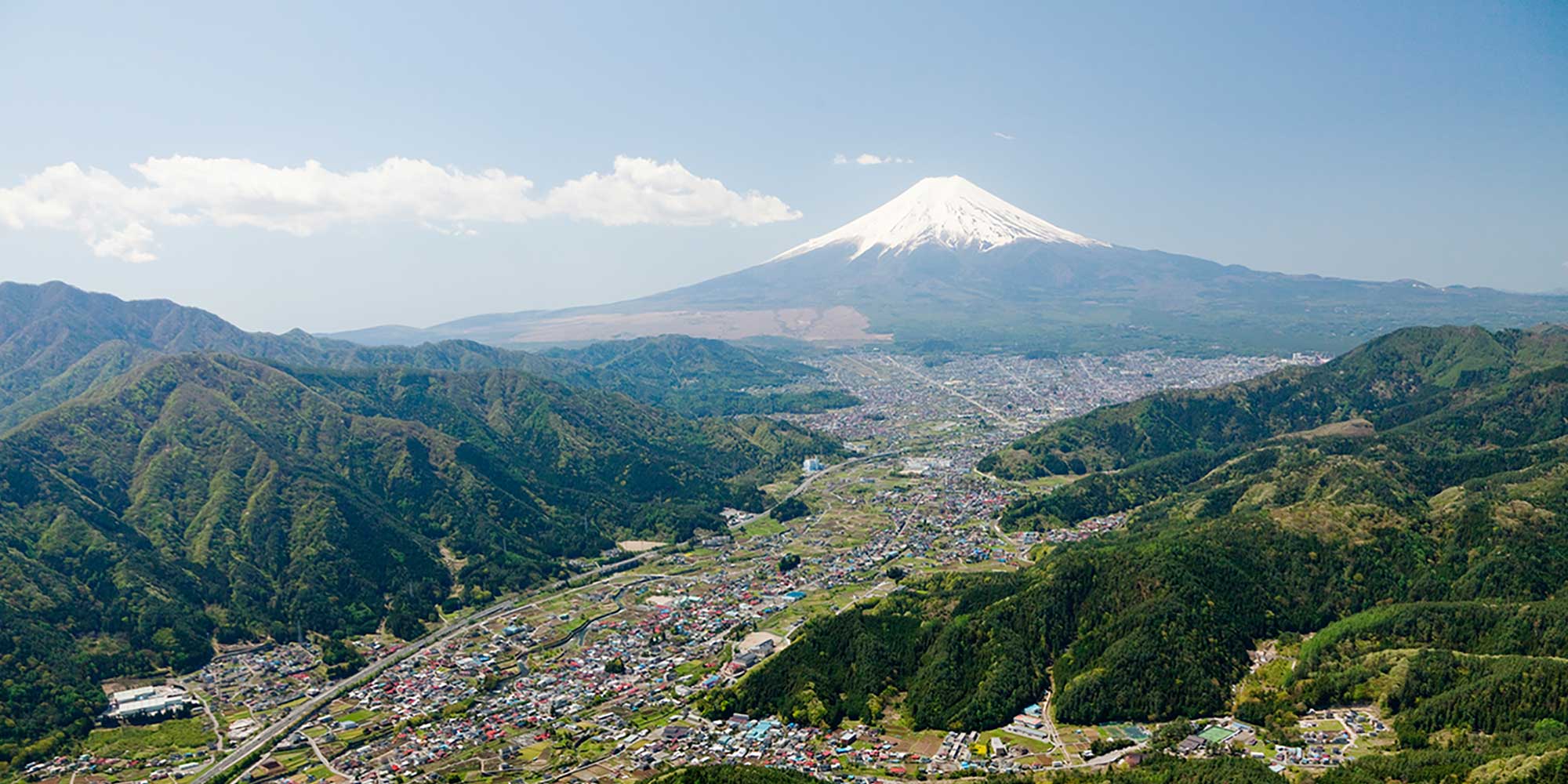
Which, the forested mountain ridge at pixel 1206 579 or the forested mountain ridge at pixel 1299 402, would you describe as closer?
the forested mountain ridge at pixel 1206 579

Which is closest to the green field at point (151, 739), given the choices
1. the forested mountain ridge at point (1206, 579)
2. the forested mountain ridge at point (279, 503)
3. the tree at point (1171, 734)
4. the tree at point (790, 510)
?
the forested mountain ridge at point (279, 503)

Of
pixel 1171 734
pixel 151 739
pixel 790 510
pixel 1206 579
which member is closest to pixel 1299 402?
pixel 790 510

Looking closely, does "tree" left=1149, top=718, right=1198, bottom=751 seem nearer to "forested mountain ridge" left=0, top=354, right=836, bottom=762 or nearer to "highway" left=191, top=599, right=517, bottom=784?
"highway" left=191, top=599, right=517, bottom=784

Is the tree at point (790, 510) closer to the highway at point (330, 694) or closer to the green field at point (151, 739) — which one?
the highway at point (330, 694)

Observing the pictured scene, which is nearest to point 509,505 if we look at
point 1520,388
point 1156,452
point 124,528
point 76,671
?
point 124,528

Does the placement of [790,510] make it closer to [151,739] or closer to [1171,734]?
[1171,734]
